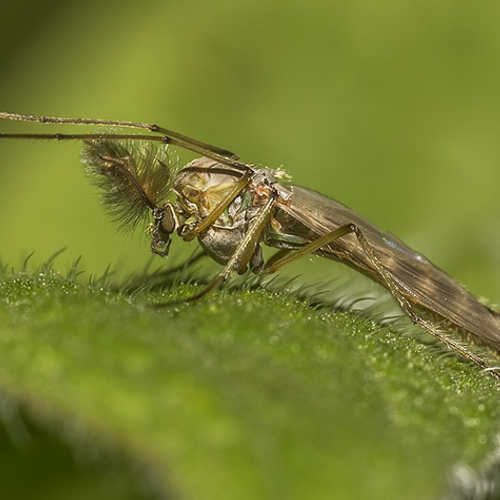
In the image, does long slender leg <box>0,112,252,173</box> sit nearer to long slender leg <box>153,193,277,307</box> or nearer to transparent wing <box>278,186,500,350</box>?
long slender leg <box>153,193,277,307</box>

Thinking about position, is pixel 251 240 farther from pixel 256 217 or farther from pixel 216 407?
pixel 216 407

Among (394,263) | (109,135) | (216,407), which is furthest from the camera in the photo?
(394,263)

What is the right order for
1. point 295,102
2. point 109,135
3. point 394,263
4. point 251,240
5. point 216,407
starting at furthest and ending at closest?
point 295,102 → point 394,263 → point 251,240 → point 109,135 → point 216,407

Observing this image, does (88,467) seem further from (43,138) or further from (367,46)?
(367,46)

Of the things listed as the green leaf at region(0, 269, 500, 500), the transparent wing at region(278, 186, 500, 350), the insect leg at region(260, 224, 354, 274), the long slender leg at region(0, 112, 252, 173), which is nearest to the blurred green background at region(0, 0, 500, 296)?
the transparent wing at region(278, 186, 500, 350)

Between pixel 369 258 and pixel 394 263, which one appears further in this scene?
pixel 394 263

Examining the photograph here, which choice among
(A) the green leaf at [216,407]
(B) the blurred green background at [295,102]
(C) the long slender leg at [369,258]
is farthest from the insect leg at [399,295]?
(B) the blurred green background at [295,102]

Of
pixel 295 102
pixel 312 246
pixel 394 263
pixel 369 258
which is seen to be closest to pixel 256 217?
pixel 312 246

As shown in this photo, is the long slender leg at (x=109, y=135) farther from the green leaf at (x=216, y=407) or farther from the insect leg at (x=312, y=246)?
the green leaf at (x=216, y=407)
